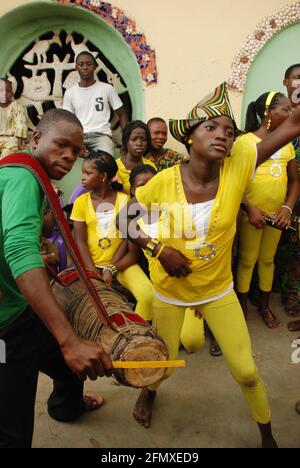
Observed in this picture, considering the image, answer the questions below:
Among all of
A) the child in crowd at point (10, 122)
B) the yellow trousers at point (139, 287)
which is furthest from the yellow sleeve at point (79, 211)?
the child in crowd at point (10, 122)

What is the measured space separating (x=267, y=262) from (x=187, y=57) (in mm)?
2966

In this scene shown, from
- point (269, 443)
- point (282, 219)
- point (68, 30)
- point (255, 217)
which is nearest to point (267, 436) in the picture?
point (269, 443)

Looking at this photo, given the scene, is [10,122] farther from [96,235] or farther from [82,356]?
[82,356]

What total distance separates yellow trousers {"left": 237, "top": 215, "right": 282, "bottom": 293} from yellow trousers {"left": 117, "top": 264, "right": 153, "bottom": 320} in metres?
0.96

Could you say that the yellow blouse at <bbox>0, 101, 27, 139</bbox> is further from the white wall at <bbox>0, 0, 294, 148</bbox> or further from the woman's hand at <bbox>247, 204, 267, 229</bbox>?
the woman's hand at <bbox>247, 204, 267, 229</bbox>

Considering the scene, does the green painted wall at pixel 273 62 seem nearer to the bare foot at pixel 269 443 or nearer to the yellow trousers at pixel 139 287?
the yellow trousers at pixel 139 287

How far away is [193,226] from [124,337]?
0.77 metres

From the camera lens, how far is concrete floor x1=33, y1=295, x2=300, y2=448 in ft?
7.66

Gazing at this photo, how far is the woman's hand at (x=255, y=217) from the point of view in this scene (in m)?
3.19

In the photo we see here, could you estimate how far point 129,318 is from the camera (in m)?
1.76

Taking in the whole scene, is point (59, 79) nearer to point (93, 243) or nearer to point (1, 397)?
point (93, 243)

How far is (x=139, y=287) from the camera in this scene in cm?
311

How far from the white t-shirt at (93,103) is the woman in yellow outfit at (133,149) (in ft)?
3.67

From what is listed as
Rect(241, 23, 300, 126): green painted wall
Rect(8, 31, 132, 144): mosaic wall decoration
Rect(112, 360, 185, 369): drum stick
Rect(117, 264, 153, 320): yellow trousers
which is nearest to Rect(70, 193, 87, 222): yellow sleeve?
Rect(117, 264, 153, 320): yellow trousers
